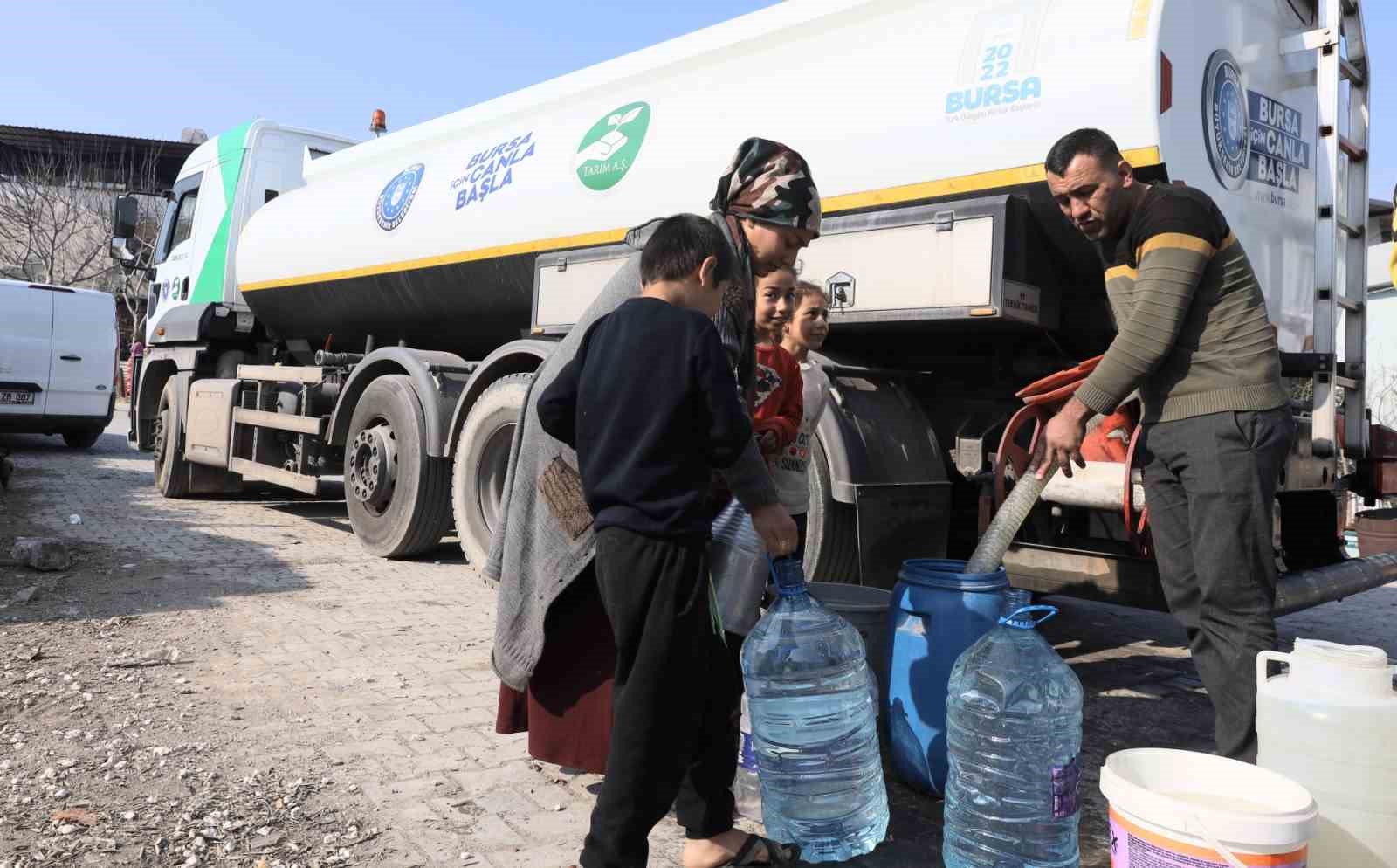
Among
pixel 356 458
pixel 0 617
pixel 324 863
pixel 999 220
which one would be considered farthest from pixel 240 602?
pixel 999 220

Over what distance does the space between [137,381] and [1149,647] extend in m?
10.3

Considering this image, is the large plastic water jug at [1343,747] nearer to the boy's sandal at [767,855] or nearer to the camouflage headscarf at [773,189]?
the boy's sandal at [767,855]

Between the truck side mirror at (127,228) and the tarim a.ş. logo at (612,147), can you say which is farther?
the truck side mirror at (127,228)

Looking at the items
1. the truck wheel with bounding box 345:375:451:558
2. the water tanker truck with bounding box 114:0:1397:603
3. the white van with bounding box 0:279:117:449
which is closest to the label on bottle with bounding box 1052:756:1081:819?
the water tanker truck with bounding box 114:0:1397:603

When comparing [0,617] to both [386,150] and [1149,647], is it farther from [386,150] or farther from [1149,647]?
[1149,647]

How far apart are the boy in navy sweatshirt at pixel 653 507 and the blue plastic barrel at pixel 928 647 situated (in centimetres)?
94

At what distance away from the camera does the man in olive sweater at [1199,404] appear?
2729 mm

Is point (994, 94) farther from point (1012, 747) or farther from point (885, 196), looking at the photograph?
point (1012, 747)

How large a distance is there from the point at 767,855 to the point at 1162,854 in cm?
91

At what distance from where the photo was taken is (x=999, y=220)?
12.1 ft

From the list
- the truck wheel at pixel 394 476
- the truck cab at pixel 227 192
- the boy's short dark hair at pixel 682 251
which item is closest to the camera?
the boy's short dark hair at pixel 682 251

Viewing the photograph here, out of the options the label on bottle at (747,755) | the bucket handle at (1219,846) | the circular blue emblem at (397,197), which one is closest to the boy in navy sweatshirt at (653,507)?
the label on bottle at (747,755)

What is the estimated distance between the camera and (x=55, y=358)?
1351 cm

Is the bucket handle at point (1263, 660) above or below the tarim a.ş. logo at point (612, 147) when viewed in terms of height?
below
